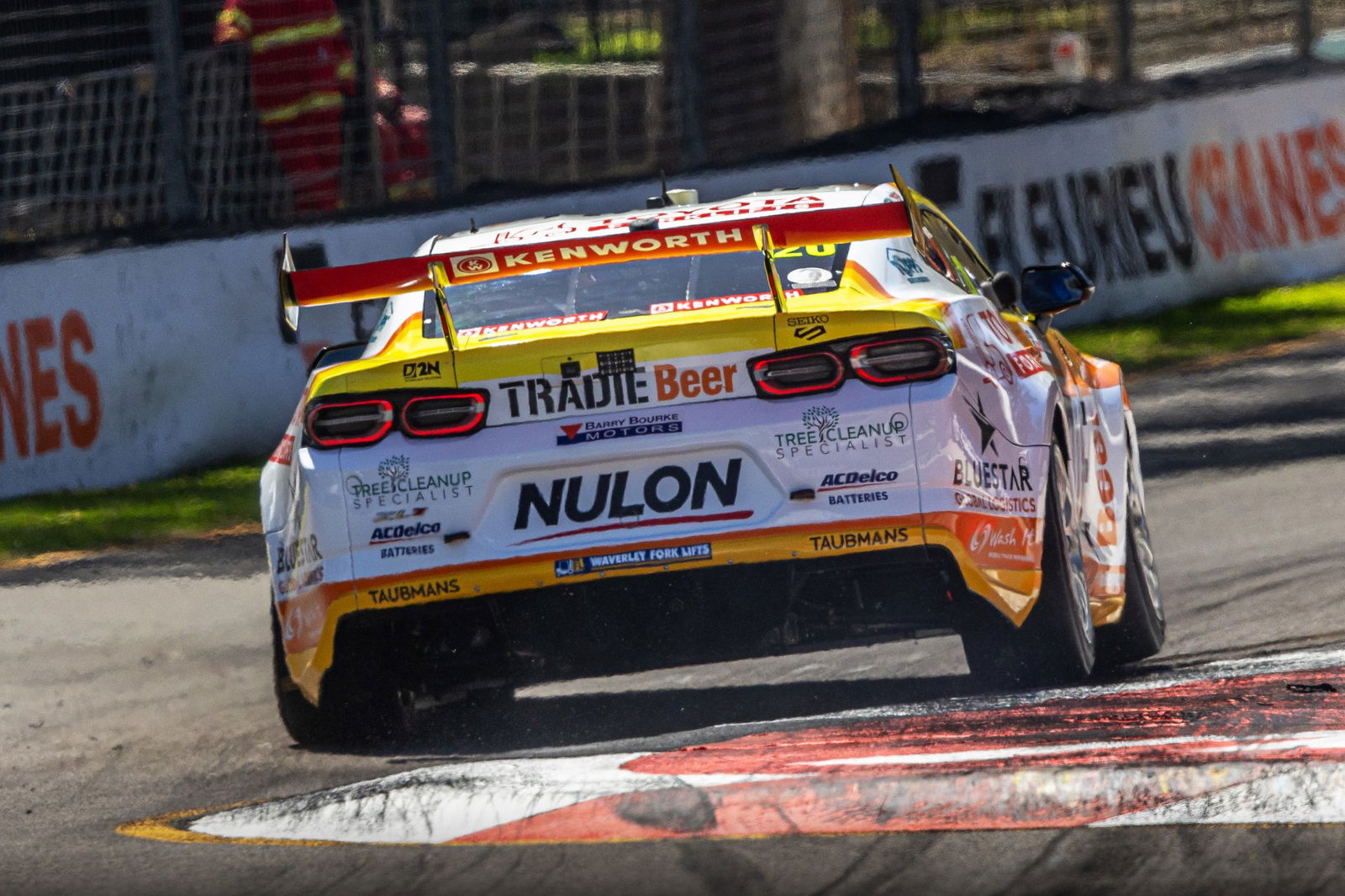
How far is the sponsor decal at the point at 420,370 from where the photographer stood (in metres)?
5.48

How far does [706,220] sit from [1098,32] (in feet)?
32.4

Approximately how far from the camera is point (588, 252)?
5.58 m

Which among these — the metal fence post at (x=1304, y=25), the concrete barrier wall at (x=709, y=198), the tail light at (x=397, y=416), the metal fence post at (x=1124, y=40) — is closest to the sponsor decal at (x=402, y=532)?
the tail light at (x=397, y=416)

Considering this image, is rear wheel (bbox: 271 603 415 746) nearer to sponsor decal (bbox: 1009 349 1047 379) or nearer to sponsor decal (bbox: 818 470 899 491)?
sponsor decal (bbox: 818 470 899 491)

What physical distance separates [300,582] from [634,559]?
937 mm

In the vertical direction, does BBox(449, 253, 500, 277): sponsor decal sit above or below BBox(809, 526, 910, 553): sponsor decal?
above

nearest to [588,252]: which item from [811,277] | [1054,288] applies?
[811,277]

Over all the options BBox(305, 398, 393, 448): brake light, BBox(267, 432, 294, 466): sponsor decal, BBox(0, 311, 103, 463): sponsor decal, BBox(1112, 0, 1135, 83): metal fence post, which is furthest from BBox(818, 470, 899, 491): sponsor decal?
BBox(1112, 0, 1135, 83): metal fence post

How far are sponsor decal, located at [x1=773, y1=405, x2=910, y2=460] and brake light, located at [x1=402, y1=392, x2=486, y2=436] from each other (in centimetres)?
73

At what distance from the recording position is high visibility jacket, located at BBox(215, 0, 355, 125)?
42.3 feet

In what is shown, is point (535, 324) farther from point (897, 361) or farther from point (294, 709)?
point (294, 709)

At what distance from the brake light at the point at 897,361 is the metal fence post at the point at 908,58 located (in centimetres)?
901

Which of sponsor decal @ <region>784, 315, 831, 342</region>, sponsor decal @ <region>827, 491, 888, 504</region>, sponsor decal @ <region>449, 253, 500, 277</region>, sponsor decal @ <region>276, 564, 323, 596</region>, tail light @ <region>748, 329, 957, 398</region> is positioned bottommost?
sponsor decal @ <region>276, 564, 323, 596</region>

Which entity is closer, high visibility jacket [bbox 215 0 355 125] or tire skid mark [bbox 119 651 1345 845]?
tire skid mark [bbox 119 651 1345 845]
